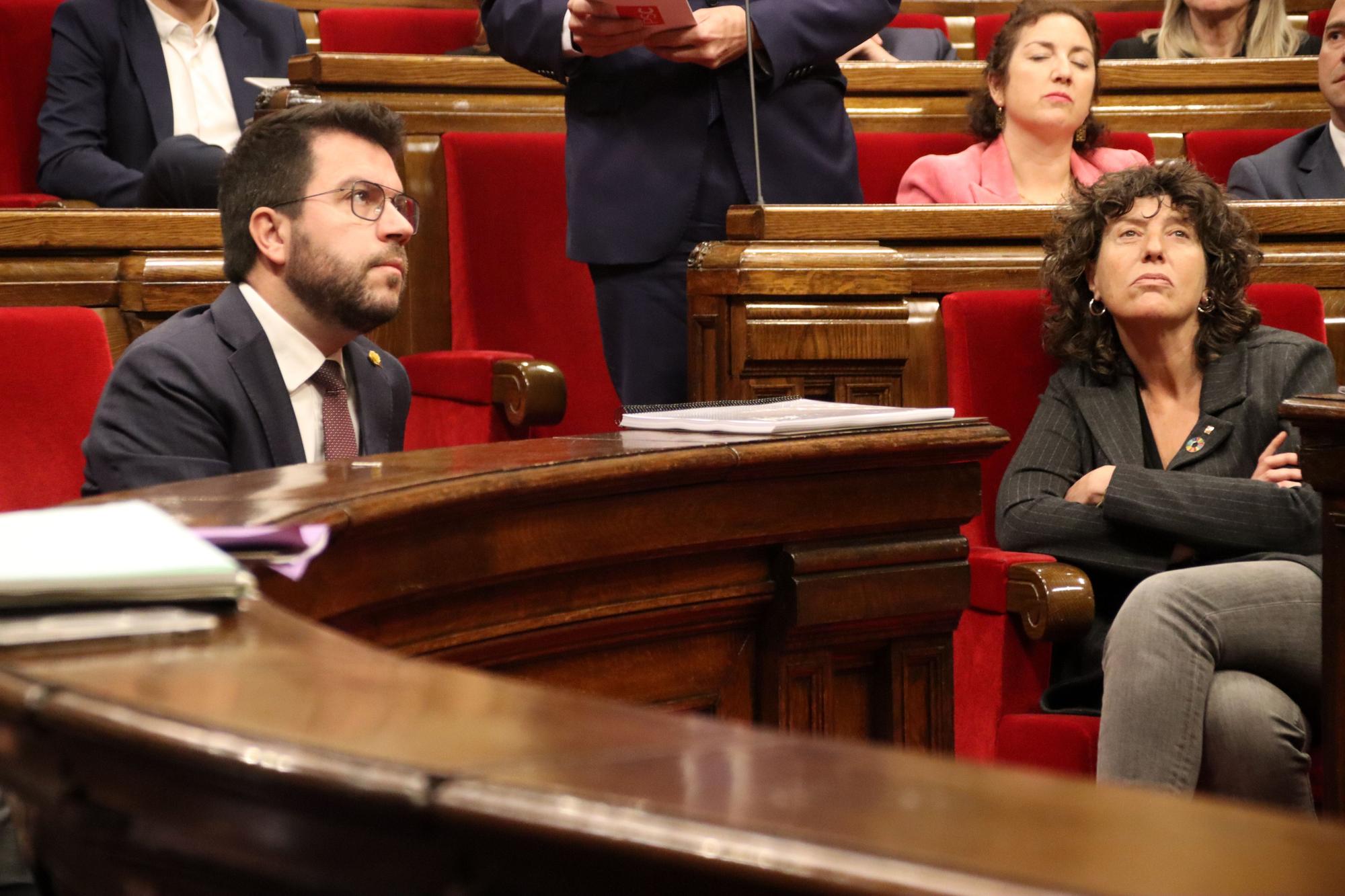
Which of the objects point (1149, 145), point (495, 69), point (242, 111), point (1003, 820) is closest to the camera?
point (1003, 820)

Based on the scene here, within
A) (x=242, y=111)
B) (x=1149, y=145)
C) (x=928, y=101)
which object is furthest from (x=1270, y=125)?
(x=242, y=111)

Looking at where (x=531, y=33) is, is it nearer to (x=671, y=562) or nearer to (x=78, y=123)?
(x=671, y=562)

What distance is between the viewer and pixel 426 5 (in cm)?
359

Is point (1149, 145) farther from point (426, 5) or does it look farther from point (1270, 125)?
point (426, 5)

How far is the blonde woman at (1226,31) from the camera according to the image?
323 cm

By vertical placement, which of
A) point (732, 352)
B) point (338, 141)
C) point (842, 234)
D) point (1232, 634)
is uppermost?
point (338, 141)

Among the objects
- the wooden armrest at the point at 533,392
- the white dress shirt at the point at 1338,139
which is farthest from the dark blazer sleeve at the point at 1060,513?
the white dress shirt at the point at 1338,139

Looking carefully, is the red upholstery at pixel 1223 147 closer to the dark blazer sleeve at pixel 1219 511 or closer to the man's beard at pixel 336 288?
the dark blazer sleeve at pixel 1219 511

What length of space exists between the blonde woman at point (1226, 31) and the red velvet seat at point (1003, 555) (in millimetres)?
1398

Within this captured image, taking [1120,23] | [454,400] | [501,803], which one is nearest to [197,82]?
[454,400]

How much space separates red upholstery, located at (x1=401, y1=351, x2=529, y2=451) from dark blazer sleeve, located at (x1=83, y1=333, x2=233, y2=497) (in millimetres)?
808

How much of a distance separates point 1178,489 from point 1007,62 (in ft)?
3.64

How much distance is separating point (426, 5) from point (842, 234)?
2008 millimetres

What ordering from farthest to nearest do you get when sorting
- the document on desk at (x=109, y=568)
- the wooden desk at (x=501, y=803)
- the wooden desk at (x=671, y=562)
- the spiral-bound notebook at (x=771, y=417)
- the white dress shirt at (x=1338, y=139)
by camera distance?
the white dress shirt at (x=1338, y=139) < the spiral-bound notebook at (x=771, y=417) < the wooden desk at (x=671, y=562) < the document on desk at (x=109, y=568) < the wooden desk at (x=501, y=803)
